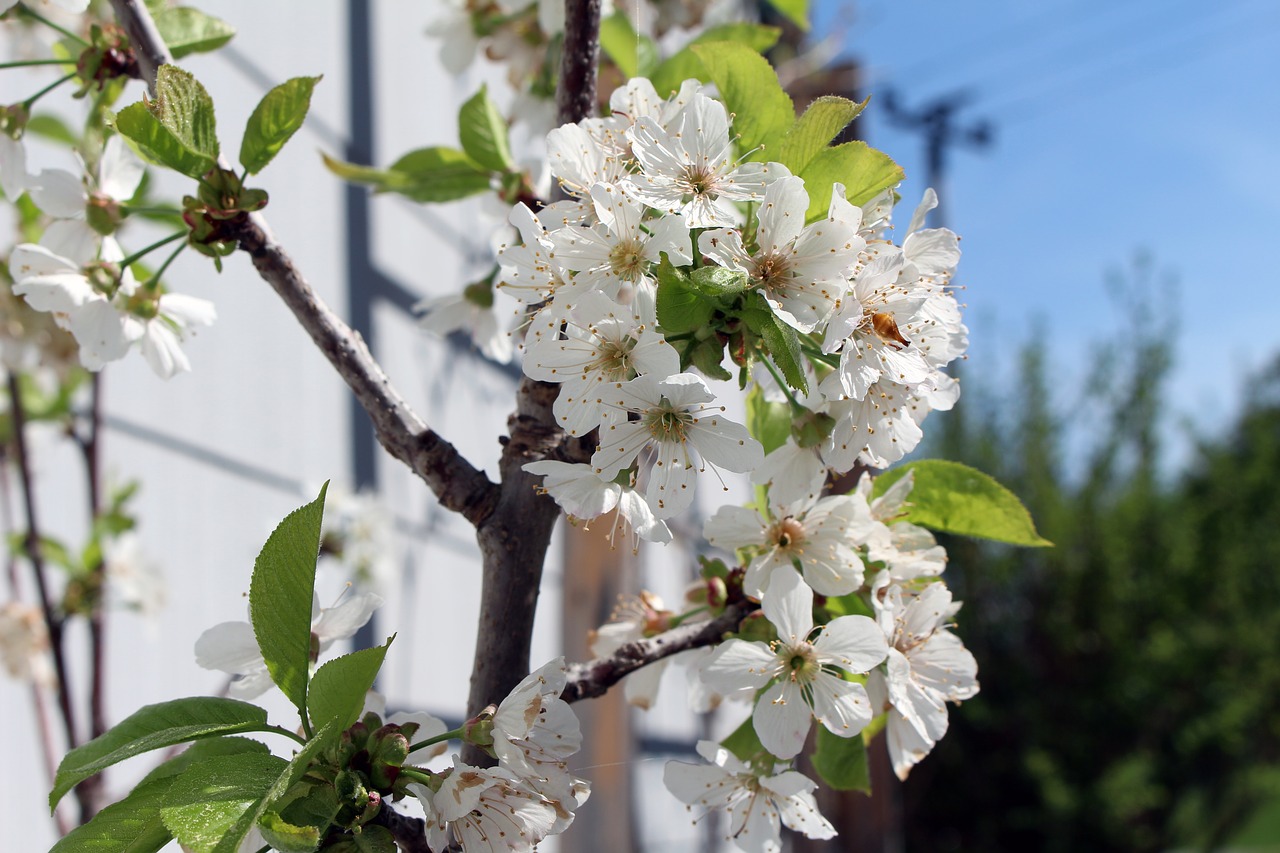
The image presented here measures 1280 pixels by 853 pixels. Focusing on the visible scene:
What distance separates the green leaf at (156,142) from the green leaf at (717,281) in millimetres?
305

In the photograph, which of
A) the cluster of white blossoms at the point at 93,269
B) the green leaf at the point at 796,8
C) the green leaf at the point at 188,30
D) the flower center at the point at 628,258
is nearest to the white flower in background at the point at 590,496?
the flower center at the point at 628,258

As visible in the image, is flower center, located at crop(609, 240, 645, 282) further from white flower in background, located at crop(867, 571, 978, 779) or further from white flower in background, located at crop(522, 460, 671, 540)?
white flower in background, located at crop(867, 571, 978, 779)

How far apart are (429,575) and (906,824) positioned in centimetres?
500

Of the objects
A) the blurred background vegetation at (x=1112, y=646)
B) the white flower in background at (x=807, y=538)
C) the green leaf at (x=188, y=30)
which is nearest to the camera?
the white flower in background at (x=807, y=538)

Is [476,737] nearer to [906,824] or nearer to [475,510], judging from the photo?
[475,510]

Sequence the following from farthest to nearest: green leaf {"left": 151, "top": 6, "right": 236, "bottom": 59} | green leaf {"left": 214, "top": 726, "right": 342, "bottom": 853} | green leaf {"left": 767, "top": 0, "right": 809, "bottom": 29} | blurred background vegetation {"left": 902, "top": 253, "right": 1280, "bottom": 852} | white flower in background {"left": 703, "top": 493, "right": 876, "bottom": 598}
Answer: blurred background vegetation {"left": 902, "top": 253, "right": 1280, "bottom": 852}
green leaf {"left": 767, "top": 0, "right": 809, "bottom": 29}
green leaf {"left": 151, "top": 6, "right": 236, "bottom": 59}
white flower in background {"left": 703, "top": 493, "right": 876, "bottom": 598}
green leaf {"left": 214, "top": 726, "right": 342, "bottom": 853}

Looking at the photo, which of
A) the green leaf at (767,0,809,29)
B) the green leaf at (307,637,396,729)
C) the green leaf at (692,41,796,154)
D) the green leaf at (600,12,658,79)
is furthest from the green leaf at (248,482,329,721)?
the green leaf at (767,0,809,29)

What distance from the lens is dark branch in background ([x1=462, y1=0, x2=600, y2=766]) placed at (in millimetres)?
625

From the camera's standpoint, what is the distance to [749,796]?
2.30 feet

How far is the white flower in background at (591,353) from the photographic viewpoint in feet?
1.71

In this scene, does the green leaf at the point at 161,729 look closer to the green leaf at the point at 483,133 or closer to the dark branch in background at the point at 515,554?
the dark branch in background at the point at 515,554

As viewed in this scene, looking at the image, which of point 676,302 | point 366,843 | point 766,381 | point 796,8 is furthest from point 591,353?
point 796,8

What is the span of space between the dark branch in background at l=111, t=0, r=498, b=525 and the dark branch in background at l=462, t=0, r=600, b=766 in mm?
17

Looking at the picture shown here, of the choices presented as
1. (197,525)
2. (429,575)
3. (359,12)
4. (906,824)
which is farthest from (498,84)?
(906,824)
